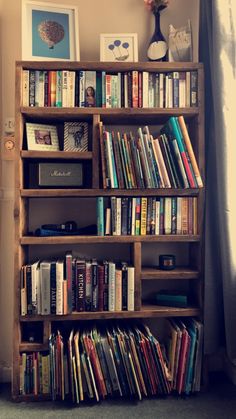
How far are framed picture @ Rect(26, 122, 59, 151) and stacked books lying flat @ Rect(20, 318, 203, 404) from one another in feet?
2.82

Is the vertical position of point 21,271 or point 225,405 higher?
point 21,271

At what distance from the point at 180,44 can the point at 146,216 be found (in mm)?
834

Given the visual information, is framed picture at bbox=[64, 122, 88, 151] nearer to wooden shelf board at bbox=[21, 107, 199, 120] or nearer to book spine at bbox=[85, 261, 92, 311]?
wooden shelf board at bbox=[21, 107, 199, 120]

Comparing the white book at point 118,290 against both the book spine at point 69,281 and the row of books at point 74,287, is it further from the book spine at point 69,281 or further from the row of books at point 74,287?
the book spine at point 69,281

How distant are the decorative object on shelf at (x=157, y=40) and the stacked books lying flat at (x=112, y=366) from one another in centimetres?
129

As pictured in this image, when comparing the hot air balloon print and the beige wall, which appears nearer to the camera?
the hot air balloon print

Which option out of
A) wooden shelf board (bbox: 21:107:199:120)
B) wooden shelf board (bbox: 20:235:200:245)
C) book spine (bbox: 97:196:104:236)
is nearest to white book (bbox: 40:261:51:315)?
wooden shelf board (bbox: 20:235:200:245)

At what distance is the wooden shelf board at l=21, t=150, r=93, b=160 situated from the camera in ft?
4.82

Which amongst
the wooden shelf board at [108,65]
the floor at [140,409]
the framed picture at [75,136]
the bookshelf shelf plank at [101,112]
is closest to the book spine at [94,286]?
the floor at [140,409]

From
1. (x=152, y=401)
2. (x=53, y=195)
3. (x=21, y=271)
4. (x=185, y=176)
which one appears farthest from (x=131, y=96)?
(x=152, y=401)

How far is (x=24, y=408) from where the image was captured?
56.7 inches

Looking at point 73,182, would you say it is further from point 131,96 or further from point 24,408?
point 24,408

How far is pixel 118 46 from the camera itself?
1.58 m

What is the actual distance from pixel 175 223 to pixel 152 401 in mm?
805
